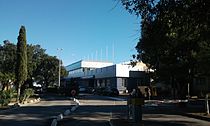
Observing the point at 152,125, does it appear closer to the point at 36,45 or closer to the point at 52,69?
the point at 36,45

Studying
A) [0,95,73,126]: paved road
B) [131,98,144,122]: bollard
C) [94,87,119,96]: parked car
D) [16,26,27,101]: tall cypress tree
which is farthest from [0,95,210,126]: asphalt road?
[94,87,119,96]: parked car

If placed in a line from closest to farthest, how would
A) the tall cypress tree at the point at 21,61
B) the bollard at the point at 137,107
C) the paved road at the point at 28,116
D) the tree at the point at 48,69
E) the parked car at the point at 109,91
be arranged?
the bollard at the point at 137,107, the paved road at the point at 28,116, the tall cypress tree at the point at 21,61, the parked car at the point at 109,91, the tree at the point at 48,69

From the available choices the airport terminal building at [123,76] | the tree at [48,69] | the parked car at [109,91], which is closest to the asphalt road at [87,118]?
the parked car at [109,91]

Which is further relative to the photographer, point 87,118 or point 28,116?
point 28,116

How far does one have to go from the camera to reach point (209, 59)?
23953 millimetres

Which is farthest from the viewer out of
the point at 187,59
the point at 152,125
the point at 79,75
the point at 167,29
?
the point at 79,75

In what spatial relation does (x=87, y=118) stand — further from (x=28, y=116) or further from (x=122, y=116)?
(x=28, y=116)

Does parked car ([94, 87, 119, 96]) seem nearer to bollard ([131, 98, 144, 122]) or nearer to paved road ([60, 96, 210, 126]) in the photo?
paved road ([60, 96, 210, 126])

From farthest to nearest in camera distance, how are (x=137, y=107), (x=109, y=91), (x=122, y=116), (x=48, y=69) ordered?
(x=48, y=69) < (x=109, y=91) < (x=122, y=116) < (x=137, y=107)

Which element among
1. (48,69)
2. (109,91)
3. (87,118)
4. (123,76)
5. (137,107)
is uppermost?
(48,69)

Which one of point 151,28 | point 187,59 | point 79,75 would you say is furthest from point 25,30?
point 79,75

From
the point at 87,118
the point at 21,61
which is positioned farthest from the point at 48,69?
the point at 87,118

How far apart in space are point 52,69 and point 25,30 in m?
47.0

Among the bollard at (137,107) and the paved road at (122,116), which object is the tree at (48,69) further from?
the bollard at (137,107)
